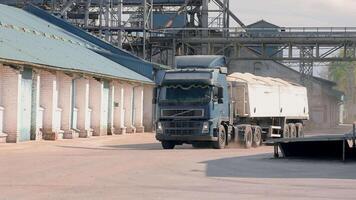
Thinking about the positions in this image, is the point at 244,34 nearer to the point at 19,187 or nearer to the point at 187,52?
the point at 187,52

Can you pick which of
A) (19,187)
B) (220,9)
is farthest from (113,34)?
(19,187)

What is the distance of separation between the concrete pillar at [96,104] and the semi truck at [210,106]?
847 centimetres

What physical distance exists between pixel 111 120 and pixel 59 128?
7.47 m

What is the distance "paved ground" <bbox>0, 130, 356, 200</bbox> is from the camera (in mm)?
13625

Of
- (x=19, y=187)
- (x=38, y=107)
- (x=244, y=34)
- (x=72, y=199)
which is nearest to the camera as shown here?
(x=72, y=199)

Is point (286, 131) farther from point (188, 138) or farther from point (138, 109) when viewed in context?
point (138, 109)

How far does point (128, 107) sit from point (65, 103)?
1075 cm

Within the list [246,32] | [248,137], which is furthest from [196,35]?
[248,137]

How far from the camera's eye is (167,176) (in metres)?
17.1

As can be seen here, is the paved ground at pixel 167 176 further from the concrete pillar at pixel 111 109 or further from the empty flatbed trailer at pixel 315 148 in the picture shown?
the concrete pillar at pixel 111 109

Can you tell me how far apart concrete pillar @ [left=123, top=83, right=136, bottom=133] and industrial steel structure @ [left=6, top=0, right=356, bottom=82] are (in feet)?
45.3

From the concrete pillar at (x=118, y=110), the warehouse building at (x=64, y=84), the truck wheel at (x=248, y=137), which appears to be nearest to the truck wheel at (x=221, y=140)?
the truck wheel at (x=248, y=137)

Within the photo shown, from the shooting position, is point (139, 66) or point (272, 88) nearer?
point (272, 88)

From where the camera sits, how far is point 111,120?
1624 inches
